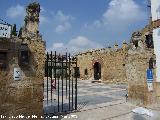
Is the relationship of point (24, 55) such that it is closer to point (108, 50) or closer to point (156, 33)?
point (156, 33)

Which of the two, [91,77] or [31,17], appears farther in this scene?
[91,77]

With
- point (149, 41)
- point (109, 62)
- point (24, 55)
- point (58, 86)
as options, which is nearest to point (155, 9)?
point (149, 41)

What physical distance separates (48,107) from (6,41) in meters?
4.39

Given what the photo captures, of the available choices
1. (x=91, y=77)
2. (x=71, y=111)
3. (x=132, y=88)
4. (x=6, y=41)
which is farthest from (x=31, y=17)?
(x=91, y=77)

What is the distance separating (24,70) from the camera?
6.98 meters

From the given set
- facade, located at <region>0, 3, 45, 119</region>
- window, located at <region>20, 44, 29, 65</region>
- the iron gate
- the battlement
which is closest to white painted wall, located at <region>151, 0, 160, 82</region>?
the iron gate

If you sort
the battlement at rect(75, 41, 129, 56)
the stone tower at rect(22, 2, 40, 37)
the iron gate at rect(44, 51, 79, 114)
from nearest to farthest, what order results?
the stone tower at rect(22, 2, 40, 37) < the iron gate at rect(44, 51, 79, 114) < the battlement at rect(75, 41, 129, 56)

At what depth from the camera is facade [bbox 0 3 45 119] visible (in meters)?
6.52

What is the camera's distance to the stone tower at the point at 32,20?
729 cm

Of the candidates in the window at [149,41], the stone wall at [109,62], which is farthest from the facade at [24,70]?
the stone wall at [109,62]

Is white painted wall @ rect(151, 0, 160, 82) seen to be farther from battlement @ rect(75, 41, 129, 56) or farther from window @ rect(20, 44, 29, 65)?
battlement @ rect(75, 41, 129, 56)

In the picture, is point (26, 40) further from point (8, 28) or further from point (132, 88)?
point (132, 88)

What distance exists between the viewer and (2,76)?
6.46m

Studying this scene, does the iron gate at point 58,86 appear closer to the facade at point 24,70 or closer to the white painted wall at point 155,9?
the facade at point 24,70
